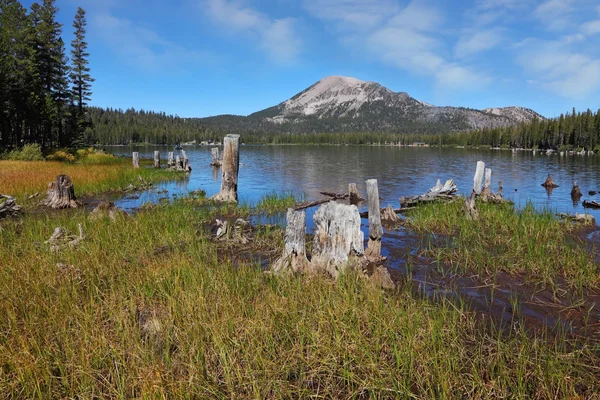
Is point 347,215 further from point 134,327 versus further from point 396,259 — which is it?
point 134,327

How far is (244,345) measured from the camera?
13.1 ft

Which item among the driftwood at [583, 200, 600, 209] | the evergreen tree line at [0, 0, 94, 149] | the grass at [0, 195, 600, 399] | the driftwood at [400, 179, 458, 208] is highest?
the evergreen tree line at [0, 0, 94, 149]

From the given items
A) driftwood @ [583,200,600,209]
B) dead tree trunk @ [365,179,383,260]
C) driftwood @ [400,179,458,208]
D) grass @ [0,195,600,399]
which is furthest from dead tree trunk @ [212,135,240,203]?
driftwood @ [583,200,600,209]

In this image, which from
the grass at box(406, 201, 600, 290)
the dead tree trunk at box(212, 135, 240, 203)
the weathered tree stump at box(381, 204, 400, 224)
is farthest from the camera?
the dead tree trunk at box(212, 135, 240, 203)

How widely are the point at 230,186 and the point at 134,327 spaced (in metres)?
14.0

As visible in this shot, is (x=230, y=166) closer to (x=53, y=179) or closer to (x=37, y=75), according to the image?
(x=53, y=179)

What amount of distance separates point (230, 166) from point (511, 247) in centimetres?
1254

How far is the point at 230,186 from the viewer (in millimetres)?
17812

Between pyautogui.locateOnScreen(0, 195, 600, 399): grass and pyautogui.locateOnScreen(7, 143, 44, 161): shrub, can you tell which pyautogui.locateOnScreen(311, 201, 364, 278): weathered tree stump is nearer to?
pyautogui.locateOnScreen(0, 195, 600, 399): grass

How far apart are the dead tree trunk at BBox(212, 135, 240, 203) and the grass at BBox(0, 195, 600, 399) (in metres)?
11.8

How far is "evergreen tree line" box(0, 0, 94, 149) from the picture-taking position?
3938 cm

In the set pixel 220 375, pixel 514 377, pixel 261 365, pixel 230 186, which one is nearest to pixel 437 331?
pixel 514 377

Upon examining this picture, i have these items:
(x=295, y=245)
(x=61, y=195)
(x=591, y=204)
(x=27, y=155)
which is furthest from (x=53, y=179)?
(x=591, y=204)

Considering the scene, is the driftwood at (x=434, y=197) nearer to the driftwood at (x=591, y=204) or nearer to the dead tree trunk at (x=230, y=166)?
the driftwood at (x=591, y=204)
